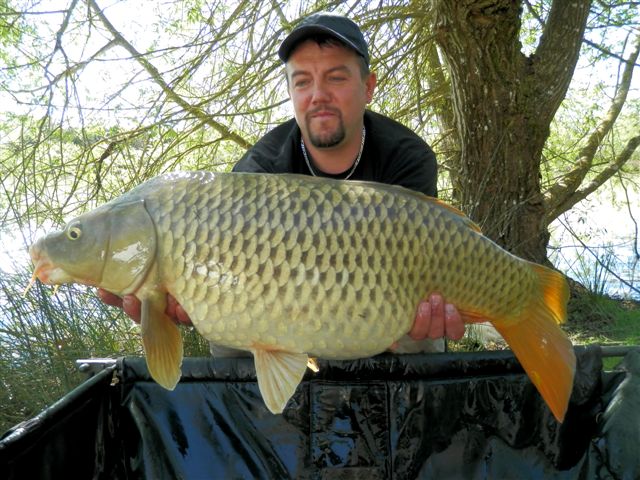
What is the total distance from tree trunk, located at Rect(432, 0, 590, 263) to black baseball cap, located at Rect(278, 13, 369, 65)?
3.29ft

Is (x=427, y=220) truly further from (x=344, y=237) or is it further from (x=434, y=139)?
(x=434, y=139)

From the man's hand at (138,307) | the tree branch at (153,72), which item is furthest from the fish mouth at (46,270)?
the tree branch at (153,72)

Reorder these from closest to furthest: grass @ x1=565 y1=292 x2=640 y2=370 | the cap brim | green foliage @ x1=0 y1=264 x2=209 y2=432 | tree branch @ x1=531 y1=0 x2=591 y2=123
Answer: the cap brim < green foliage @ x1=0 y1=264 x2=209 y2=432 < tree branch @ x1=531 y1=0 x2=591 y2=123 < grass @ x1=565 y1=292 x2=640 y2=370

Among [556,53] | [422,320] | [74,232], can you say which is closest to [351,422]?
[422,320]

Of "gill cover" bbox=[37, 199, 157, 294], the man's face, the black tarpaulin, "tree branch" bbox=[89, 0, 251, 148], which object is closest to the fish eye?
"gill cover" bbox=[37, 199, 157, 294]

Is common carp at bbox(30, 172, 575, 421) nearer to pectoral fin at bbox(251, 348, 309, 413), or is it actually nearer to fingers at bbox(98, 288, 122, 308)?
pectoral fin at bbox(251, 348, 309, 413)

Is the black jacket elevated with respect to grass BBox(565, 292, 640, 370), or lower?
elevated

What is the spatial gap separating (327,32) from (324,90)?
14 cm

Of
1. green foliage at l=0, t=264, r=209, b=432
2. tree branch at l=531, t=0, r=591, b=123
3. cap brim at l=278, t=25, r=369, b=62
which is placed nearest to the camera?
cap brim at l=278, t=25, r=369, b=62

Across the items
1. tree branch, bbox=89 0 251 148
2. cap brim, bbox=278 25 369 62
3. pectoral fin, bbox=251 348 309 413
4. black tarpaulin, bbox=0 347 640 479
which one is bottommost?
black tarpaulin, bbox=0 347 640 479

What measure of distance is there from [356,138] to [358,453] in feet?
2.73

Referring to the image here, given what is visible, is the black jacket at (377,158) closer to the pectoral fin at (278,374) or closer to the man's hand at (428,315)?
the man's hand at (428,315)

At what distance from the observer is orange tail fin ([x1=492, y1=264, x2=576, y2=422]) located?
3.87ft

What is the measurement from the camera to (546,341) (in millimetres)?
1218
